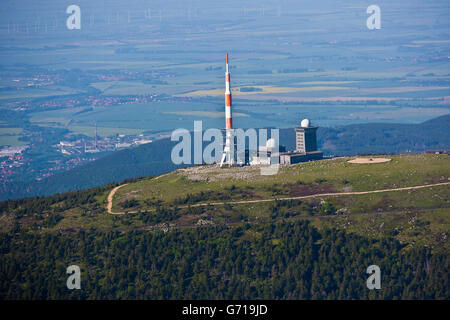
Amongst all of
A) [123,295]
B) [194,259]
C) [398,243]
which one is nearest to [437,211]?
[398,243]

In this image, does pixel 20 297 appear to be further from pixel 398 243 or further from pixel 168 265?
pixel 398 243

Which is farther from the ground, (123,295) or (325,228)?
(325,228)

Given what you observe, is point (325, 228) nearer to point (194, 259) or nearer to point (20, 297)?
point (194, 259)

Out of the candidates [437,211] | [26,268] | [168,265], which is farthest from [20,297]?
[437,211]

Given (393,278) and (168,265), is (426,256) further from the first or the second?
(168,265)

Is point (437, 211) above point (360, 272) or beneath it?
above

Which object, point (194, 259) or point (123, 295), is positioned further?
point (194, 259)

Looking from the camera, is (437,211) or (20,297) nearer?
(20,297)
